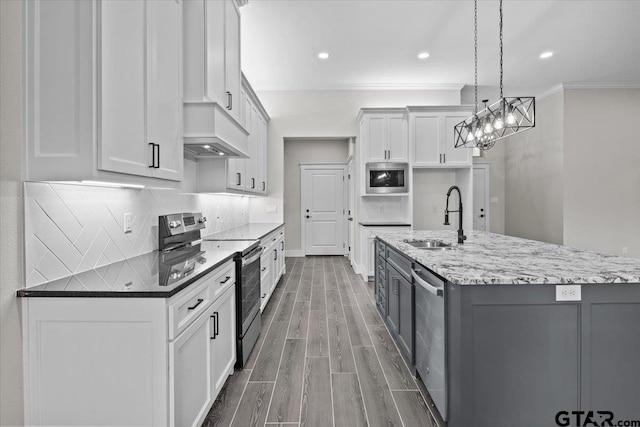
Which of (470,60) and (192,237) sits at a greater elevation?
(470,60)

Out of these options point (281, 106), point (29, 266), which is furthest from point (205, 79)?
point (281, 106)

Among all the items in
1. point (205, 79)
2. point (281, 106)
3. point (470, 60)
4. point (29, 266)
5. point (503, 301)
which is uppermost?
point (470, 60)

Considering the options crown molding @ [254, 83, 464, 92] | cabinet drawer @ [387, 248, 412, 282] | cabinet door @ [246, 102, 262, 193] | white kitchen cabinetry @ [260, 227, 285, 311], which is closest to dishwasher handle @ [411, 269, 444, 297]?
cabinet drawer @ [387, 248, 412, 282]

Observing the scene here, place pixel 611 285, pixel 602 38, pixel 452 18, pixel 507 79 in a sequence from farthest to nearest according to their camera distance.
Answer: pixel 507 79 → pixel 602 38 → pixel 452 18 → pixel 611 285

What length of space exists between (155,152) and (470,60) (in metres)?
4.66

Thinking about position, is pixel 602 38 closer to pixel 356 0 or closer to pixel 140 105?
pixel 356 0

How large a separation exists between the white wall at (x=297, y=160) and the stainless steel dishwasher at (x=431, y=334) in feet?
17.6

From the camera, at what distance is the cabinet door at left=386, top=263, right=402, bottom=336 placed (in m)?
2.65

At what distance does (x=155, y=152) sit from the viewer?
174 centimetres

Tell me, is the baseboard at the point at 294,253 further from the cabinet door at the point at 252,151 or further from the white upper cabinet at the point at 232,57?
the white upper cabinet at the point at 232,57

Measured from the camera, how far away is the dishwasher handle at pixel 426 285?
5.49 feet

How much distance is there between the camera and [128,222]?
79.7 inches

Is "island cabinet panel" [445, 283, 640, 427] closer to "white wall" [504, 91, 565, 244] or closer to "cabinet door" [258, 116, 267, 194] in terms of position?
"cabinet door" [258, 116, 267, 194]

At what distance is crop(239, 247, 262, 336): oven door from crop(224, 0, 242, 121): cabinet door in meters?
1.17
